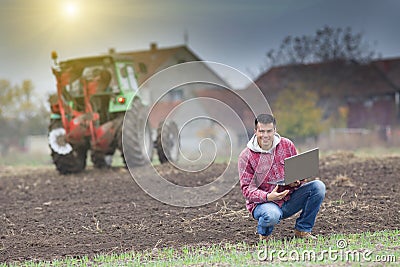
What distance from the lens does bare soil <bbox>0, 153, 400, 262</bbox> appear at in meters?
6.60

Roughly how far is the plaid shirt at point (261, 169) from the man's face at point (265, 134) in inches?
4.7

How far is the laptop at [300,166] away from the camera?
576 centimetres

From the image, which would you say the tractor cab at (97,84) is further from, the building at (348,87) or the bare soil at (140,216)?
the building at (348,87)

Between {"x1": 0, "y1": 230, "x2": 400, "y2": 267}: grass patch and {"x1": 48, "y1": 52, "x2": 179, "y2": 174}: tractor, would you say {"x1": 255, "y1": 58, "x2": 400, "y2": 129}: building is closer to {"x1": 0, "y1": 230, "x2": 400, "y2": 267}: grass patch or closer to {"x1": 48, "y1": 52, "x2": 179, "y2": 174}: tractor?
{"x1": 48, "y1": 52, "x2": 179, "y2": 174}: tractor

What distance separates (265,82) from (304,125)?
696cm

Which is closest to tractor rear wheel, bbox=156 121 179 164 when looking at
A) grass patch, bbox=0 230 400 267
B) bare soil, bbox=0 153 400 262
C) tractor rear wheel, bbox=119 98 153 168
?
tractor rear wheel, bbox=119 98 153 168

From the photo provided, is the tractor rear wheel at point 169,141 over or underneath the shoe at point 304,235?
over

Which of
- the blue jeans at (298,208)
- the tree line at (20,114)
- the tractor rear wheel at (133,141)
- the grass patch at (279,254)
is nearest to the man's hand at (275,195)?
the blue jeans at (298,208)

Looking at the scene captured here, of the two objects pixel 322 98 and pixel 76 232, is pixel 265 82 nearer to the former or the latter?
pixel 322 98

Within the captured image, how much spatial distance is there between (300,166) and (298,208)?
667 mm

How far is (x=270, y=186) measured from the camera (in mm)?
6238

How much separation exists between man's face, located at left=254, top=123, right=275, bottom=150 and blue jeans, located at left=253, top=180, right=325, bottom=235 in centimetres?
60

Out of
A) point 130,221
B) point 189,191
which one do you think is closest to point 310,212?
point 130,221

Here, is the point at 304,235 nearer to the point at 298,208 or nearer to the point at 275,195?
the point at 298,208
